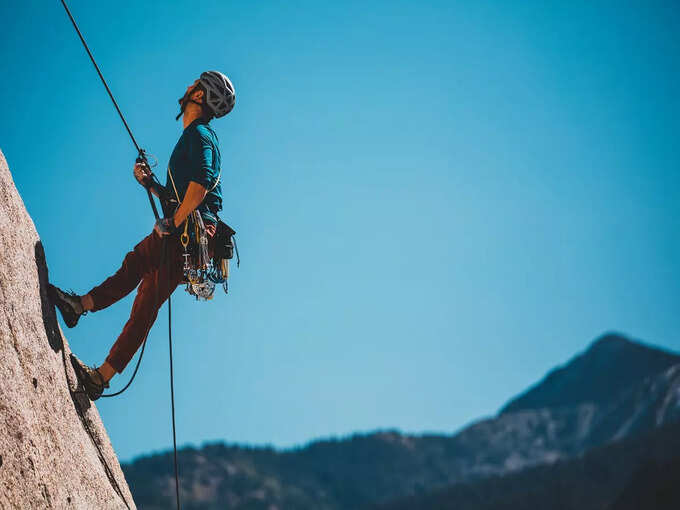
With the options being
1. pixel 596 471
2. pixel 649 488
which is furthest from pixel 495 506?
pixel 649 488

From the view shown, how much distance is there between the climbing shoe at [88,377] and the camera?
26.9ft

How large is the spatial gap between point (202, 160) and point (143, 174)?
629mm

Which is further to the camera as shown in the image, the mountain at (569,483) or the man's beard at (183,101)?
the mountain at (569,483)

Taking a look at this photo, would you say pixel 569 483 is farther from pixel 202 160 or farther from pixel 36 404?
pixel 36 404

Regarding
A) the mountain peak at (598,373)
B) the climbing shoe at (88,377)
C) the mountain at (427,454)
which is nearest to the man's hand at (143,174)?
the climbing shoe at (88,377)

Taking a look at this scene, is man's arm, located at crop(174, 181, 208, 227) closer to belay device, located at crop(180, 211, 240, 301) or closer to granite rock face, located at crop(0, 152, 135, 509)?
belay device, located at crop(180, 211, 240, 301)

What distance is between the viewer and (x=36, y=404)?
706 cm

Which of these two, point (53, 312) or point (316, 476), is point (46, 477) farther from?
point (316, 476)

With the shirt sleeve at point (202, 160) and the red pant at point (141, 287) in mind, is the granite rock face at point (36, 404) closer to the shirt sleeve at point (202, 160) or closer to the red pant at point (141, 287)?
the red pant at point (141, 287)

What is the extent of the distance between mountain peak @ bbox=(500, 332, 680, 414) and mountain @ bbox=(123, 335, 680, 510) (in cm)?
32

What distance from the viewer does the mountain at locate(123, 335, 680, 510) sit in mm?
130375

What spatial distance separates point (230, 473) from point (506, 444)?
50.0m

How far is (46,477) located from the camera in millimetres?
6938

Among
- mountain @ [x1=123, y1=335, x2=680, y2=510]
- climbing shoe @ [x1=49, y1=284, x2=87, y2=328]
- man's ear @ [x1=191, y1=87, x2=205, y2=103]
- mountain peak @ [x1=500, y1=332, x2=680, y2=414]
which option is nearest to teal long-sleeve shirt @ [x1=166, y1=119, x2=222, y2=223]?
man's ear @ [x1=191, y1=87, x2=205, y2=103]
